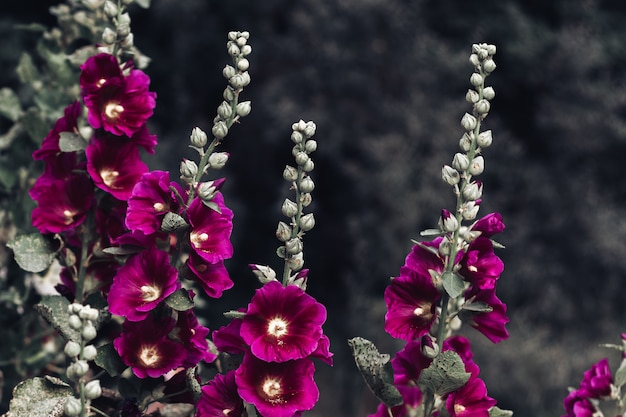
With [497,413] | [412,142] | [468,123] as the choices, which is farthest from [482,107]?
[412,142]

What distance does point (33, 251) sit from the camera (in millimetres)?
1416

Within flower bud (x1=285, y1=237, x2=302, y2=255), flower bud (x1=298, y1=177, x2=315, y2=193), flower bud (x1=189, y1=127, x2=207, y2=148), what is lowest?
flower bud (x1=285, y1=237, x2=302, y2=255)

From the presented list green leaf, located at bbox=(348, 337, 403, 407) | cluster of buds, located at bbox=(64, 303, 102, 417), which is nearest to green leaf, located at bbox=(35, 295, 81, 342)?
cluster of buds, located at bbox=(64, 303, 102, 417)

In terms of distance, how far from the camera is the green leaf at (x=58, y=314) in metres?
1.25

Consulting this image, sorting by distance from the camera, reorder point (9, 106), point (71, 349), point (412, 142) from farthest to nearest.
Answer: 1. point (412, 142)
2. point (9, 106)
3. point (71, 349)

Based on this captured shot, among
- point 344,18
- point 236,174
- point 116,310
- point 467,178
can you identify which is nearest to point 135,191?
point 116,310

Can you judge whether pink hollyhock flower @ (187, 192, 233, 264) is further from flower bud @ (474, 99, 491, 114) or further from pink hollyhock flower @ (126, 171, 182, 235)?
flower bud @ (474, 99, 491, 114)

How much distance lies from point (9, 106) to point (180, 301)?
1.08m

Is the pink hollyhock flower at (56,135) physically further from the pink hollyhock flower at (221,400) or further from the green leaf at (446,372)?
the green leaf at (446,372)

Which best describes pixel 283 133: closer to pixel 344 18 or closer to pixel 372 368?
pixel 344 18

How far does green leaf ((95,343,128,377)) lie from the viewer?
48.1 inches

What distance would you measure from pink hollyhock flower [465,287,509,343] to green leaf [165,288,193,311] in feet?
1.25

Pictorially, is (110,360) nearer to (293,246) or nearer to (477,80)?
(293,246)

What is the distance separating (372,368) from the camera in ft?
3.84
